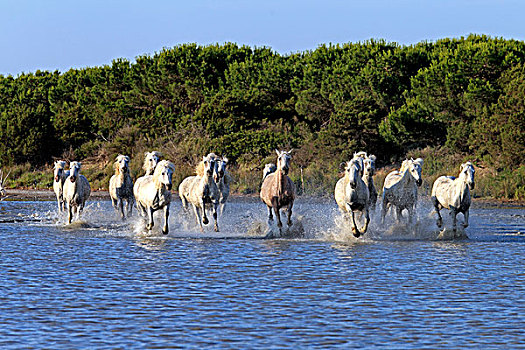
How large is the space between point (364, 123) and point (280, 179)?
29.3 m

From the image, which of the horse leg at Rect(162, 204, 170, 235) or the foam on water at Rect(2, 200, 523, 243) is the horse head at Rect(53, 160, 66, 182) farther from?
the horse leg at Rect(162, 204, 170, 235)

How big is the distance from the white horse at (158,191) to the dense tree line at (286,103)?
24080 millimetres

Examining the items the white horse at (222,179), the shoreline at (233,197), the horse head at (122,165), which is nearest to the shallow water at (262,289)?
the white horse at (222,179)

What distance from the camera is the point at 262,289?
12.7 meters

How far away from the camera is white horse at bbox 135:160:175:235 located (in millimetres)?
19625

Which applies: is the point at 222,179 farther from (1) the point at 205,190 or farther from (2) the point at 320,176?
(2) the point at 320,176

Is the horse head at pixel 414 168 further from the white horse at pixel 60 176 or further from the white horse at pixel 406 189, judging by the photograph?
the white horse at pixel 60 176

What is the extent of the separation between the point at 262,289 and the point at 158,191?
7.94 meters

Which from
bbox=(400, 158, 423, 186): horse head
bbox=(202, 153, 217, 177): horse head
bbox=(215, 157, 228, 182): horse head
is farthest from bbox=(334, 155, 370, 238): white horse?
bbox=(202, 153, 217, 177): horse head

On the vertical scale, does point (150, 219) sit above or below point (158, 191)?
below

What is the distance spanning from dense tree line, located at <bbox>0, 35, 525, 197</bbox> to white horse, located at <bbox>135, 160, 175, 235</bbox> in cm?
2408

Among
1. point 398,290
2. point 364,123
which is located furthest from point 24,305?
point 364,123

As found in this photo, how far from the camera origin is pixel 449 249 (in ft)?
59.3

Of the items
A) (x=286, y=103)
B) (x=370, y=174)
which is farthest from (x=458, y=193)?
(x=286, y=103)
